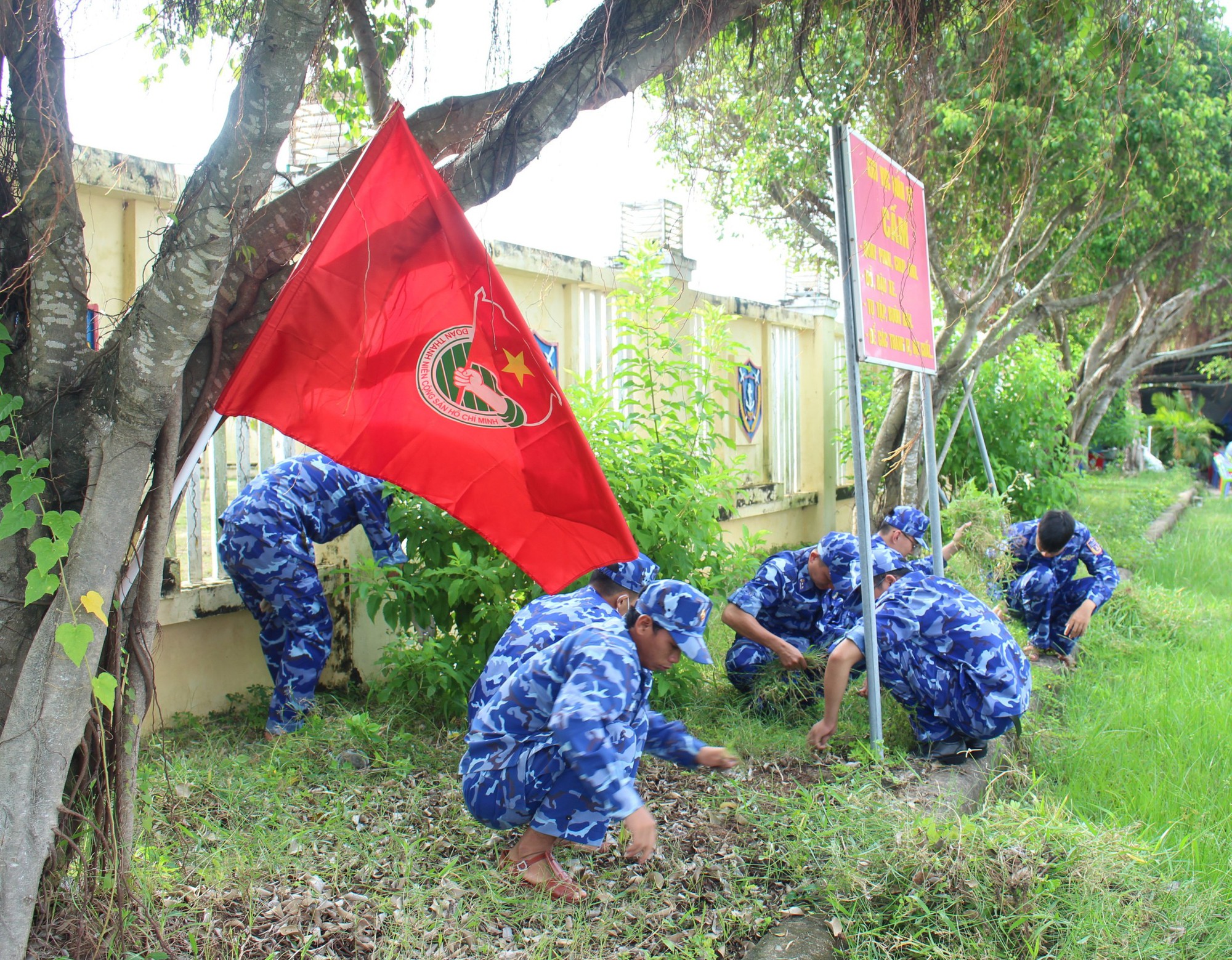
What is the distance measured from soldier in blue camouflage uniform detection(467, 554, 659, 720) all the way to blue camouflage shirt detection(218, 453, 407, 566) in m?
1.16

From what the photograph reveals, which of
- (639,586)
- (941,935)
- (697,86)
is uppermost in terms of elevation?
(697,86)

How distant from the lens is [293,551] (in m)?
3.87

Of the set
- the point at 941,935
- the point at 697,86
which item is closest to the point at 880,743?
the point at 941,935

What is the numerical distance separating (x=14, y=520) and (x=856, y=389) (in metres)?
2.77

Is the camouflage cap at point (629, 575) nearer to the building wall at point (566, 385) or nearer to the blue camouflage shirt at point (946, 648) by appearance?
the building wall at point (566, 385)

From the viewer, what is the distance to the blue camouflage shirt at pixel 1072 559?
531cm

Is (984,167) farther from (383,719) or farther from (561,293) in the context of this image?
(383,719)

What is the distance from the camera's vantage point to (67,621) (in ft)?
6.61

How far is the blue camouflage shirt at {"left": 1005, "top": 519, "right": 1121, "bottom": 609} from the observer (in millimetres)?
5312

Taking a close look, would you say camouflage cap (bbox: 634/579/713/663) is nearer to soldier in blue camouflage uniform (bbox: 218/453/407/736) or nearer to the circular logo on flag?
the circular logo on flag

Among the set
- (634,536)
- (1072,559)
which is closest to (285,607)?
(634,536)

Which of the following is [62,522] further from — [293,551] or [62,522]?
[293,551]

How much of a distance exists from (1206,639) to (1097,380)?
11.1 meters

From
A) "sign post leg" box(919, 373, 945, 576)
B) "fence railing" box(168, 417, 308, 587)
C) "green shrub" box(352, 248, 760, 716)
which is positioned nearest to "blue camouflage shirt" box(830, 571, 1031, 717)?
"sign post leg" box(919, 373, 945, 576)
